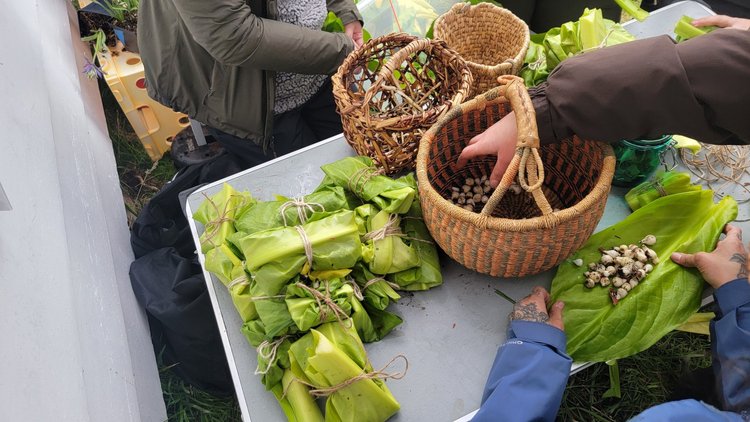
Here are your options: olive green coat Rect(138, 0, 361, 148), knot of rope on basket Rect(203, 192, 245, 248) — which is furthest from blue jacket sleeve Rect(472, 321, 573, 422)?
olive green coat Rect(138, 0, 361, 148)

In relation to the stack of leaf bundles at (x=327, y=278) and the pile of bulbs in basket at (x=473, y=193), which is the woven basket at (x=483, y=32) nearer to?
the pile of bulbs in basket at (x=473, y=193)

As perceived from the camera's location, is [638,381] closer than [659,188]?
No

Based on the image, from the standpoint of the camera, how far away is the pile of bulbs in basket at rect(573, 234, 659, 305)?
1049mm

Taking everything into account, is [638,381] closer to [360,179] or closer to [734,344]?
[734,344]

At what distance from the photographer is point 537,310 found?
3.34ft

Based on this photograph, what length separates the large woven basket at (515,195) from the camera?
0.92 meters

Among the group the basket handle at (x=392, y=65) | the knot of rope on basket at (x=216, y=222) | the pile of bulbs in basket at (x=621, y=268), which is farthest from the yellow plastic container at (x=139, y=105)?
the pile of bulbs in basket at (x=621, y=268)

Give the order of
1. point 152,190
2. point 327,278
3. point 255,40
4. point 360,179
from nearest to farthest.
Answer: point 327,278 → point 360,179 → point 255,40 → point 152,190

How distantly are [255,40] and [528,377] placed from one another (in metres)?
1.11

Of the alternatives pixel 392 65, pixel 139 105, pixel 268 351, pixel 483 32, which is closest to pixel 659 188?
pixel 392 65

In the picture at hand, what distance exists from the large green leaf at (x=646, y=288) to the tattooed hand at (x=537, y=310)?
0.02 metres

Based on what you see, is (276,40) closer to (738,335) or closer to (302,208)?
(302,208)

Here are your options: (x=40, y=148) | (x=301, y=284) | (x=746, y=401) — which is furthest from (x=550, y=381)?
(x=40, y=148)

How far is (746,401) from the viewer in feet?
3.08
